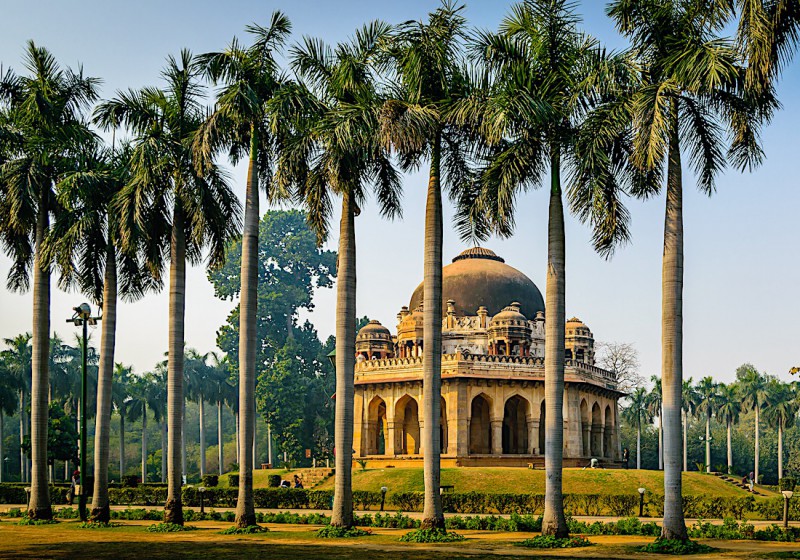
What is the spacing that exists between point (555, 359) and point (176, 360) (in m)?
11.2

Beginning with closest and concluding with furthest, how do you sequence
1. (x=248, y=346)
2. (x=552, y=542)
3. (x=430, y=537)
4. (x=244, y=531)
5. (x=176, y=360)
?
(x=552, y=542) < (x=430, y=537) < (x=244, y=531) < (x=248, y=346) < (x=176, y=360)

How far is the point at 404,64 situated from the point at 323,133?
2.73 m

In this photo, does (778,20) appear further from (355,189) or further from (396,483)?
(396,483)

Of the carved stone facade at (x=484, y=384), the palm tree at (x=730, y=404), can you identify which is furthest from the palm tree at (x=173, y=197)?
the palm tree at (x=730, y=404)

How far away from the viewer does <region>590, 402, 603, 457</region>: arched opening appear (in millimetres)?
58969

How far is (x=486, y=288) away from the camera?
61000 mm

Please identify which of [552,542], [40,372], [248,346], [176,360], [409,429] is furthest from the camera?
[409,429]

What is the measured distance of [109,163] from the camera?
31.5 meters

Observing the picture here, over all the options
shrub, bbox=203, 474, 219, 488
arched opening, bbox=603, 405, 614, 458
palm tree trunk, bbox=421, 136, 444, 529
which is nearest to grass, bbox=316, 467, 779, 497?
shrub, bbox=203, 474, 219, 488

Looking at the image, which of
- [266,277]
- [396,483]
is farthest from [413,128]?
[266,277]

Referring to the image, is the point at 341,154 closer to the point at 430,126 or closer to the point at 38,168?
the point at 430,126

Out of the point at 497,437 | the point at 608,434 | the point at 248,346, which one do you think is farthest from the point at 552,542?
the point at 608,434

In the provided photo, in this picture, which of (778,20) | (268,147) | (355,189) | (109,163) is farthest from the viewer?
(109,163)

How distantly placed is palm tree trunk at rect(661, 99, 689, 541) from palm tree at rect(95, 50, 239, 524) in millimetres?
12381
